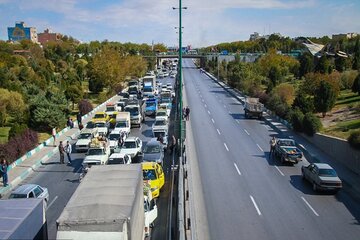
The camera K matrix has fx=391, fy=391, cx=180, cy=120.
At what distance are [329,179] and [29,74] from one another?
54.3 metres

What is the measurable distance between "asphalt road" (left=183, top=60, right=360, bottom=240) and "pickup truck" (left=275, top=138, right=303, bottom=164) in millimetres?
498

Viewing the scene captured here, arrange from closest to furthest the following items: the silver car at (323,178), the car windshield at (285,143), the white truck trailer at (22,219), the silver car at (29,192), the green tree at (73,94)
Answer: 1. the white truck trailer at (22,219)
2. the silver car at (29,192)
3. the silver car at (323,178)
4. the car windshield at (285,143)
5. the green tree at (73,94)

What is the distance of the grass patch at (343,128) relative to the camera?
97.7 ft

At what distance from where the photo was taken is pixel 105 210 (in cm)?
1002

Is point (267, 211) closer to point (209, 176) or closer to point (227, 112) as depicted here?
point (209, 176)

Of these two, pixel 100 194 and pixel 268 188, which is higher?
pixel 100 194

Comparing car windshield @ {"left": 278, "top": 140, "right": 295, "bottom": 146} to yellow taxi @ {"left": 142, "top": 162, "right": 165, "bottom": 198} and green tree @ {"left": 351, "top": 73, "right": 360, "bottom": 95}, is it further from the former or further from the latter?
green tree @ {"left": 351, "top": 73, "right": 360, "bottom": 95}

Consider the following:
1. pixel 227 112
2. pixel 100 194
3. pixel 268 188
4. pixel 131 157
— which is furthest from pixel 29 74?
pixel 100 194

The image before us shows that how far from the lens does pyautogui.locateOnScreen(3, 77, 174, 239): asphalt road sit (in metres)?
16.0

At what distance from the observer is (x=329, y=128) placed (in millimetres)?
32875

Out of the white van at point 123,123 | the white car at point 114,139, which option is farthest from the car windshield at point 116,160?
the white van at point 123,123

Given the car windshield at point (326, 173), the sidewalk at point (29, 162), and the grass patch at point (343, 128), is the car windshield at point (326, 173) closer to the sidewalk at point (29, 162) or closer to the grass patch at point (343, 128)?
the grass patch at point (343, 128)

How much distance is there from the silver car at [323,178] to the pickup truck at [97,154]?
12.0 meters

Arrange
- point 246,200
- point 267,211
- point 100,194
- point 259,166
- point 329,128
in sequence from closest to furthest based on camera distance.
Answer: point 100,194 → point 267,211 → point 246,200 → point 259,166 → point 329,128
